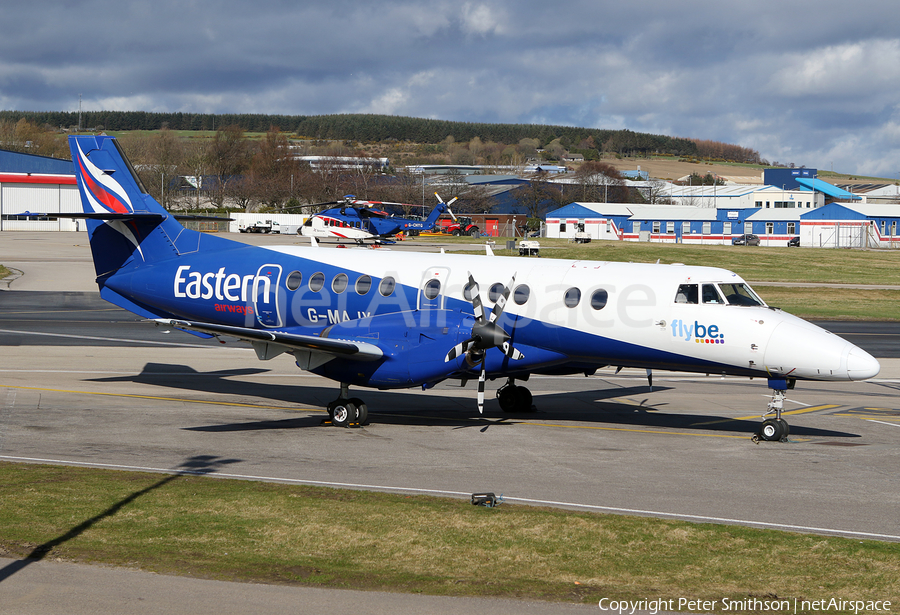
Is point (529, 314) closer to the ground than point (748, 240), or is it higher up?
closer to the ground

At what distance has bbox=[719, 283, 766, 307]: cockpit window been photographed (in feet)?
57.3

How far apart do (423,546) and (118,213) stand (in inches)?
648

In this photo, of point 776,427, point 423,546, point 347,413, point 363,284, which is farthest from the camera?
point 363,284

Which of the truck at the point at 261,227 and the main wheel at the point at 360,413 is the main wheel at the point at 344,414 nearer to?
the main wheel at the point at 360,413

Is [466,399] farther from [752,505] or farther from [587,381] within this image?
[752,505]

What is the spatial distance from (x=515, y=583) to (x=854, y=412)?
16163 millimetres

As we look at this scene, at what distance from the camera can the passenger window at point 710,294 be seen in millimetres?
17562

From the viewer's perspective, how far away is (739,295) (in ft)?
57.5

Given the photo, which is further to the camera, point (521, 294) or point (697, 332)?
point (521, 294)

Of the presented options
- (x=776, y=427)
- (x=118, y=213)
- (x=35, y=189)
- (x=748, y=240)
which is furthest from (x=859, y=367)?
(x=35, y=189)

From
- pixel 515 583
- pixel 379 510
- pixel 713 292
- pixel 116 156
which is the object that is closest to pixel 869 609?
pixel 515 583

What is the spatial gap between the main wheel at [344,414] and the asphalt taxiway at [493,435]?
1.17 feet

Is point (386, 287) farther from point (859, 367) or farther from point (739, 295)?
point (859, 367)

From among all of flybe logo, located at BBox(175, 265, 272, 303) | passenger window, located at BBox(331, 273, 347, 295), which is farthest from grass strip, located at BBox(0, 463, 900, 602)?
flybe logo, located at BBox(175, 265, 272, 303)
